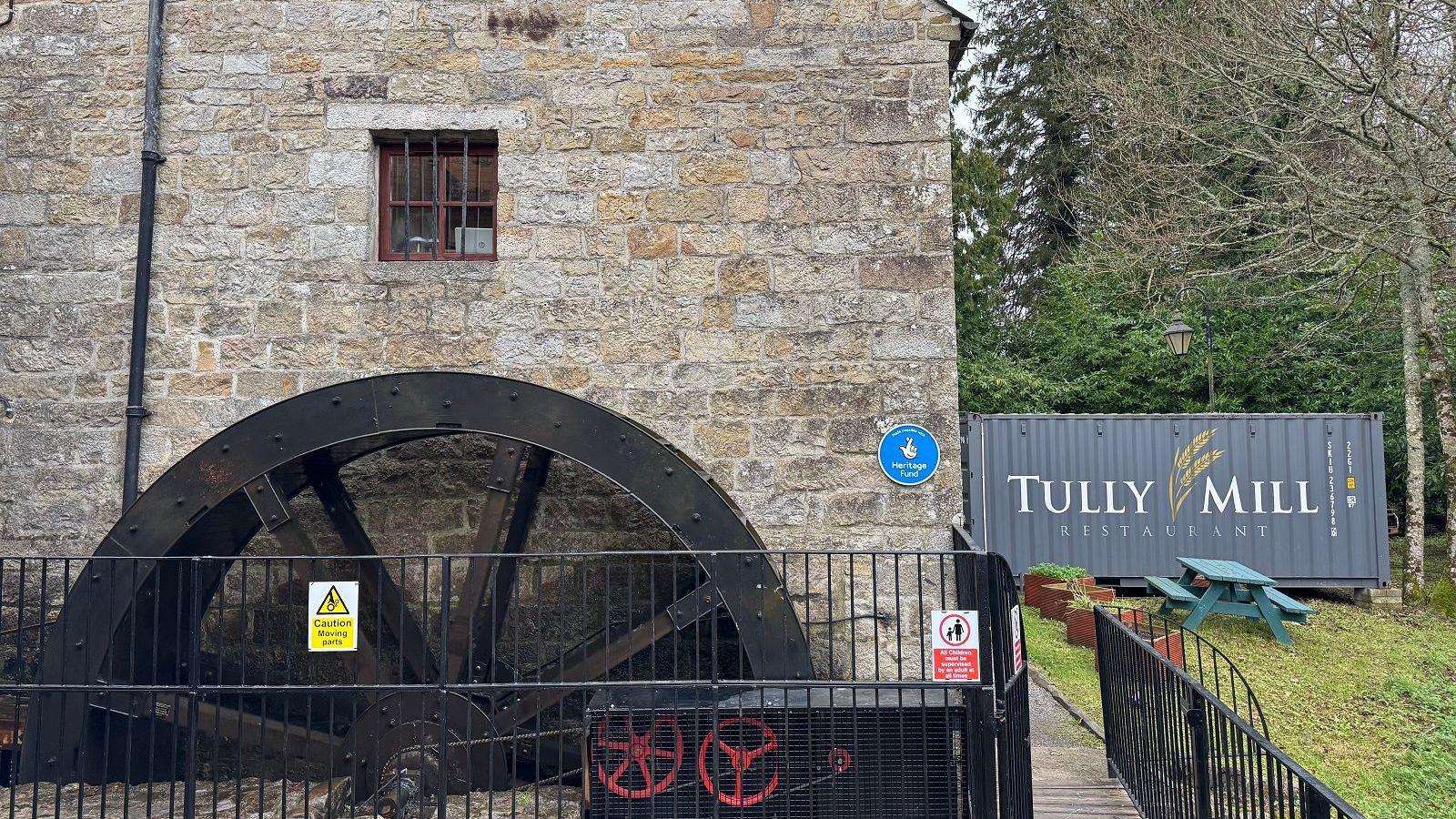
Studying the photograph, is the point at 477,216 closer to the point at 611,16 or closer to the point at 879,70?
the point at 611,16

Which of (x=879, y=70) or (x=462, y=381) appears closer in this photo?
(x=462, y=381)

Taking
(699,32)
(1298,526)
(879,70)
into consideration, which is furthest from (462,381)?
(1298,526)

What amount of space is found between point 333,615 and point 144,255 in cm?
241

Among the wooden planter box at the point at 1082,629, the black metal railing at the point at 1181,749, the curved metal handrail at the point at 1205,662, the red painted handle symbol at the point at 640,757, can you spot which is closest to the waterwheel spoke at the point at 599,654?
the red painted handle symbol at the point at 640,757

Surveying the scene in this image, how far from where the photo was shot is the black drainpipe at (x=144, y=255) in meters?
5.26

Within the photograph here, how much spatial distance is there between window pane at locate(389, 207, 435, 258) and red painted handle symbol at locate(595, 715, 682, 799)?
276 centimetres

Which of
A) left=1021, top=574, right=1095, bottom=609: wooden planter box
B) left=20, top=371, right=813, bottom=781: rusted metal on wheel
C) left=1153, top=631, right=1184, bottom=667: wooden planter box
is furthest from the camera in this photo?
left=1021, top=574, right=1095, bottom=609: wooden planter box

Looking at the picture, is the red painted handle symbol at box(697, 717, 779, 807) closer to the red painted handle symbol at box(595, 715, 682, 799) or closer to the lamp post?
the red painted handle symbol at box(595, 715, 682, 799)

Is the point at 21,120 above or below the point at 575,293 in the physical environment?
above

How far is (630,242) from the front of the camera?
5359 mm

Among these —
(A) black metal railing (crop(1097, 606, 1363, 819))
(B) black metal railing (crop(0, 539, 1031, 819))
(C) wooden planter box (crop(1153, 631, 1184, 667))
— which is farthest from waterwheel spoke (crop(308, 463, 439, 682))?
(C) wooden planter box (crop(1153, 631, 1184, 667))

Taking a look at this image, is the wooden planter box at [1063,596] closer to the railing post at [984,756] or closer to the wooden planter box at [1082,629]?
the wooden planter box at [1082,629]

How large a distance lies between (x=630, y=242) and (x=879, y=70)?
1.58 m

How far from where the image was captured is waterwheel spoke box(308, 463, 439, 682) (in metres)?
5.11
